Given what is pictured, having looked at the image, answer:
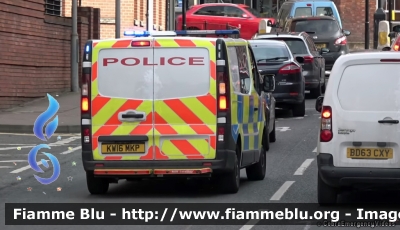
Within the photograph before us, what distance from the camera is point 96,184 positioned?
12.6m

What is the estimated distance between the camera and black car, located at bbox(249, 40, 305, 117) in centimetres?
2306

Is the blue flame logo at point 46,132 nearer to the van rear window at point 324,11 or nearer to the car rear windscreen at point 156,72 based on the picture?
the car rear windscreen at point 156,72

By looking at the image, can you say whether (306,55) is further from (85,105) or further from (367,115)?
(367,115)

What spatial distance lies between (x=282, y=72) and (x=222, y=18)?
58.3 ft

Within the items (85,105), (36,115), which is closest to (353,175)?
(85,105)

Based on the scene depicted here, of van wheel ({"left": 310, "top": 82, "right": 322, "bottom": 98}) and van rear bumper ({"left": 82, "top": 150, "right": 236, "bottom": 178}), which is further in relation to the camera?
van wheel ({"left": 310, "top": 82, "right": 322, "bottom": 98})

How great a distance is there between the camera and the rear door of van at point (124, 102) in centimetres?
1206

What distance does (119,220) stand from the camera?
10.8 metres

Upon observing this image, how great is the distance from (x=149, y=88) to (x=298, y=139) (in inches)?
294

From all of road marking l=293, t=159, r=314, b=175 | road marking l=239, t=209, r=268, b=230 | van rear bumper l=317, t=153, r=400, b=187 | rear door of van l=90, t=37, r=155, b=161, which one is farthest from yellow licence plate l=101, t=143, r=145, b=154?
road marking l=293, t=159, r=314, b=175

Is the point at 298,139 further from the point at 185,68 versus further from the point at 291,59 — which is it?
the point at 185,68

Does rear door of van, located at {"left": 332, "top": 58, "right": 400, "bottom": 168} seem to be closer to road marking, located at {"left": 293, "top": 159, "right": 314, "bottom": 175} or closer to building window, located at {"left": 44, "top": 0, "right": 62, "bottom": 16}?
road marking, located at {"left": 293, "top": 159, "right": 314, "bottom": 175}

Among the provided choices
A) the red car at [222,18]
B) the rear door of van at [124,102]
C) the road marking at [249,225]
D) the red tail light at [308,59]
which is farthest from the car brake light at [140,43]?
the red car at [222,18]

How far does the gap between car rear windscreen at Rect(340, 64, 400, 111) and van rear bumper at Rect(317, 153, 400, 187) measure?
61 centimetres
